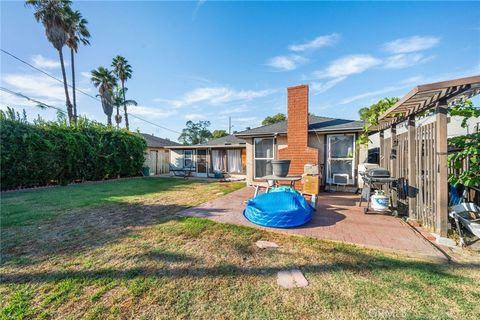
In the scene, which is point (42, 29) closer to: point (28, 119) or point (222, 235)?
point (28, 119)

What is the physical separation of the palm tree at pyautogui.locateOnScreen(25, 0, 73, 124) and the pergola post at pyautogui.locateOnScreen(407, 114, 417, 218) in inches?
853

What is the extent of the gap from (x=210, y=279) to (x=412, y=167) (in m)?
5.02

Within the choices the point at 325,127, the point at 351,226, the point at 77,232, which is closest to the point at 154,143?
the point at 325,127

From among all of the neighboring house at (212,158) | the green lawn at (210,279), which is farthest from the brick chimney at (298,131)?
the neighboring house at (212,158)

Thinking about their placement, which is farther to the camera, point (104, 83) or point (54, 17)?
point (104, 83)

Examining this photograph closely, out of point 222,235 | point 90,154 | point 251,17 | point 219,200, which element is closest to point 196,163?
point 90,154

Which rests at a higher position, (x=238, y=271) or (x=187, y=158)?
(x=187, y=158)

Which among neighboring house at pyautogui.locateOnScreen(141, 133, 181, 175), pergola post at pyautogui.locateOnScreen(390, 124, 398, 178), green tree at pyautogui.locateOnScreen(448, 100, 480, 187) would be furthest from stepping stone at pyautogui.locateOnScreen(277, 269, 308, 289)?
neighboring house at pyautogui.locateOnScreen(141, 133, 181, 175)

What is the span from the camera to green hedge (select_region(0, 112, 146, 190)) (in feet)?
31.0

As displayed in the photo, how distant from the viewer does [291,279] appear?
2502mm

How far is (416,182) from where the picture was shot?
445 centimetres

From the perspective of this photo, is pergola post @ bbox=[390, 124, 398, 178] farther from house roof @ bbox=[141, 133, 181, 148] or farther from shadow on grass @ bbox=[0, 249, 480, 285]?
house roof @ bbox=[141, 133, 181, 148]

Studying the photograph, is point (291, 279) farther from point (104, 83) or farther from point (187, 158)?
point (104, 83)

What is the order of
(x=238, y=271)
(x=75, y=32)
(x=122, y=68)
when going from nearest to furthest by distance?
(x=238, y=271), (x=75, y=32), (x=122, y=68)
